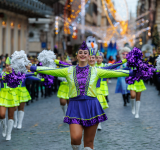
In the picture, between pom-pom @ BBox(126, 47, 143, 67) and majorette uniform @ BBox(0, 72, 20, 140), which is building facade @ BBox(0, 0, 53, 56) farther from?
pom-pom @ BBox(126, 47, 143, 67)

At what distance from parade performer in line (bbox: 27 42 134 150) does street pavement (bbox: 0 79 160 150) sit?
1533 mm

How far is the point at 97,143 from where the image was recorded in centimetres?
682

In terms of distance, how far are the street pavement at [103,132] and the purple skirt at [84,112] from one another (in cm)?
157

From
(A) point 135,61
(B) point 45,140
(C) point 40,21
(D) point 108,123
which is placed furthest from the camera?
(C) point 40,21

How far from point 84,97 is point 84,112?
0.21 metres

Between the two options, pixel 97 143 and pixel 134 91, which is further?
pixel 134 91

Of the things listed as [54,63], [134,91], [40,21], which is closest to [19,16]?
[40,21]

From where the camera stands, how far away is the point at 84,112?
5016 mm

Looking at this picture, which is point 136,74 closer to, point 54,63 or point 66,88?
point 54,63

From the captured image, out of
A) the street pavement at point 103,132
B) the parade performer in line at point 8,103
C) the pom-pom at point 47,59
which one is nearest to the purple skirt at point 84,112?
the street pavement at point 103,132

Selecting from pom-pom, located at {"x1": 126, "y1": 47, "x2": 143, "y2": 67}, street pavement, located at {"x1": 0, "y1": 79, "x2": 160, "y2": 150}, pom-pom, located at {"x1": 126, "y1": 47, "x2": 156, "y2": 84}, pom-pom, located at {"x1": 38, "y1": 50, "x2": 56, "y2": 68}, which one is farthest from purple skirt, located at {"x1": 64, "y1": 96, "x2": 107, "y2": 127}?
pom-pom, located at {"x1": 38, "y1": 50, "x2": 56, "y2": 68}

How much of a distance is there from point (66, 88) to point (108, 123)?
148cm

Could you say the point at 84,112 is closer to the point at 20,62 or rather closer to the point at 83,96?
the point at 83,96

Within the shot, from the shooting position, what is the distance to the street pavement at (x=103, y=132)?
262 inches
